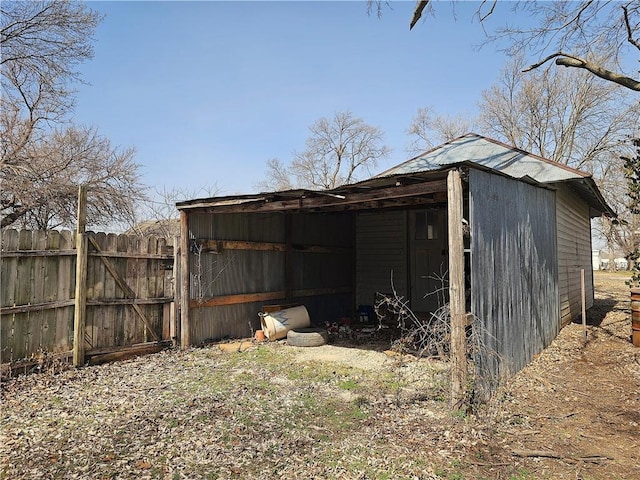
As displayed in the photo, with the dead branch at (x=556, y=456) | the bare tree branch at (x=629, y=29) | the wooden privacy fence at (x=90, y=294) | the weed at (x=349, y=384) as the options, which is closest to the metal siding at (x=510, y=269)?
the dead branch at (x=556, y=456)

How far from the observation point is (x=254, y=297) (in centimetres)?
817

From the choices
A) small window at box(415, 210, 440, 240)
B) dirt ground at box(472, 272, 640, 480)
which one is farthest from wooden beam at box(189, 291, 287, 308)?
dirt ground at box(472, 272, 640, 480)

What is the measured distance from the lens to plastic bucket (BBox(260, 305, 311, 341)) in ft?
25.3

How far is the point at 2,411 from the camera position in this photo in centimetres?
414

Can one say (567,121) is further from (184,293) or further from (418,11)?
(184,293)

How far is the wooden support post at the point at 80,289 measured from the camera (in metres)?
5.55

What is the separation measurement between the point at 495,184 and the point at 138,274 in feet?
17.9

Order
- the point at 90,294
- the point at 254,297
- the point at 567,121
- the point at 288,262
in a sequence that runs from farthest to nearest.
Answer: the point at 567,121
the point at 288,262
the point at 254,297
the point at 90,294

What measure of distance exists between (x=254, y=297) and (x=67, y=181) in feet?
22.3

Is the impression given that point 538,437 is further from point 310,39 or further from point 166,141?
point 166,141

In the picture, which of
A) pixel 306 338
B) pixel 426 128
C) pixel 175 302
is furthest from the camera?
pixel 426 128

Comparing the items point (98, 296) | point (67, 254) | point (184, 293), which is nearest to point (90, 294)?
point (98, 296)

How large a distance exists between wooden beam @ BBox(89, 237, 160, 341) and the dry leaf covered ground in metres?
0.66

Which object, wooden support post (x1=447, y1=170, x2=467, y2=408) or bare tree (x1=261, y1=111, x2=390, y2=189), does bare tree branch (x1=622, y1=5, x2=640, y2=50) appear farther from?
bare tree (x1=261, y1=111, x2=390, y2=189)
